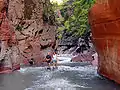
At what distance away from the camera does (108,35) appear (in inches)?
521

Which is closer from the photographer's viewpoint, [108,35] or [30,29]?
[108,35]

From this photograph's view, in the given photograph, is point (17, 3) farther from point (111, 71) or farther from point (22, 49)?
point (111, 71)

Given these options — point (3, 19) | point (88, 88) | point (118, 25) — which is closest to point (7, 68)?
point (3, 19)

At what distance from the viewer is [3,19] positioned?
67.1 ft

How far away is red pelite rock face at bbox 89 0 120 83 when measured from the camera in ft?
39.8

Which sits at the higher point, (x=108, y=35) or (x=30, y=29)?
(x=30, y=29)

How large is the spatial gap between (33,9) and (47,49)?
5.02 meters

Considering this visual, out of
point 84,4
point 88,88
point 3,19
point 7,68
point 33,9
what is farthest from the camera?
point 84,4

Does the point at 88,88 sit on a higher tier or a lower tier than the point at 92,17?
lower

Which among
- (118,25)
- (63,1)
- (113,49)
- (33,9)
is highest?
(63,1)

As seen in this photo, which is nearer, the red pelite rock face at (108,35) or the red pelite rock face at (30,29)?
the red pelite rock face at (108,35)

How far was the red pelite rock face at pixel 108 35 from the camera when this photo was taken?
1212cm

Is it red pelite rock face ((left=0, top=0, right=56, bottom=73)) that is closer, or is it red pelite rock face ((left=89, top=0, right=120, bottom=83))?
red pelite rock face ((left=89, top=0, right=120, bottom=83))

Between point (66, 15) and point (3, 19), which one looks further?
point (66, 15)
